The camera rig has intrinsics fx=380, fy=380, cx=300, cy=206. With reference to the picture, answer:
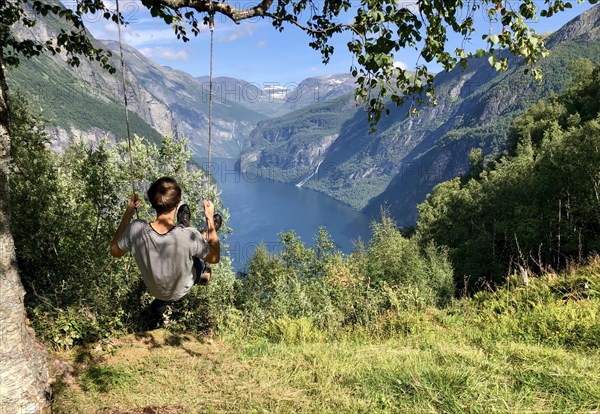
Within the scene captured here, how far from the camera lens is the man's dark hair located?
157 inches

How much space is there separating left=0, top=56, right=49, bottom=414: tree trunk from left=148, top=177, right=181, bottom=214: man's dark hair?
1.32 metres

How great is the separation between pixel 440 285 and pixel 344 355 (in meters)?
29.0

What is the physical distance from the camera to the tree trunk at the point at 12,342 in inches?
134

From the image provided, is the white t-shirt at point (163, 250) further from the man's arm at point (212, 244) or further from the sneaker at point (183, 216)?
the sneaker at point (183, 216)

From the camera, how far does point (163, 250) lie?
4.00 metres

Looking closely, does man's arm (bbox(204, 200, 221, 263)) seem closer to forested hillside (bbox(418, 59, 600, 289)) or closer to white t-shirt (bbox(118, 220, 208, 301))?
white t-shirt (bbox(118, 220, 208, 301))

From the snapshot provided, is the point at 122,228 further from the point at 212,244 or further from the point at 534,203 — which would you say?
the point at 534,203

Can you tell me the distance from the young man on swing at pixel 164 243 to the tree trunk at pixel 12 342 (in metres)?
0.90

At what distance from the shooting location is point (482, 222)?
47219 millimetres

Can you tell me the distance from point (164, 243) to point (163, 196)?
1.62ft

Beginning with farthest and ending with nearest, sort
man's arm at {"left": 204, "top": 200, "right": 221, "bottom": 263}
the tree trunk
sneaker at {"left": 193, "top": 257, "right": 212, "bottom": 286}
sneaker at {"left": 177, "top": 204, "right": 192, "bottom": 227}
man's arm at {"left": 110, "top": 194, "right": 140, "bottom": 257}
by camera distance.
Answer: sneaker at {"left": 193, "top": 257, "right": 212, "bottom": 286} < sneaker at {"left": 177, "top": 204, "right": 192, "bottom": 227} < man's arm at {"left": 204, "top": 200, "right": 221, "bottom": 263} < man's arm at {"left": 110, "top": 194, "right": 140, "bottom": 257} < the tree trunk

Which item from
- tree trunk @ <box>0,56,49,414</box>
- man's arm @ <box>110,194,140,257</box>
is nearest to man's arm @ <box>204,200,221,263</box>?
man's arm @ <box>110,194,140,257</box>

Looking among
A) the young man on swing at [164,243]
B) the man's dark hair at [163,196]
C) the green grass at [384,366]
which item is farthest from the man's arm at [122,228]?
the green grass at [384,366]

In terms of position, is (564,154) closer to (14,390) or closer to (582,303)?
(582,303)
